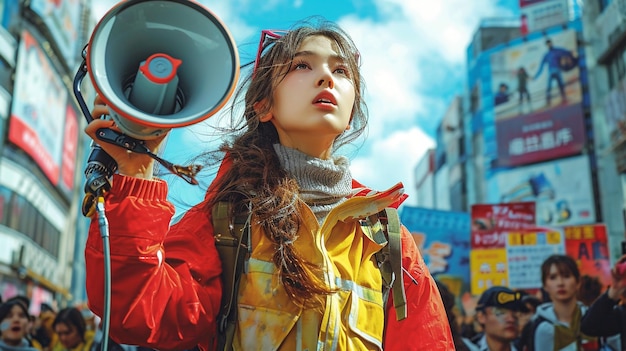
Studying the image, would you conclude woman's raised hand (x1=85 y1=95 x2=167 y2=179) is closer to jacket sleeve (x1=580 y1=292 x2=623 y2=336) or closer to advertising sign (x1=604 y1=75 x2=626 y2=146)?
jacket sleeve (x1=580 y1=292 x2=623 y2=336)

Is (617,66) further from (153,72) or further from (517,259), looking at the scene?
(153,72)

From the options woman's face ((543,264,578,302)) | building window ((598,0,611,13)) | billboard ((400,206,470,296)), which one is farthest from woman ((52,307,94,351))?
building window ((598,0,611,13))

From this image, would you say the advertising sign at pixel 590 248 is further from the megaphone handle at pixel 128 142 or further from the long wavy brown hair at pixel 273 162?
the megaphone handle at pixel 128 142

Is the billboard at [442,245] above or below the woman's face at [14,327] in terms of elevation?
above

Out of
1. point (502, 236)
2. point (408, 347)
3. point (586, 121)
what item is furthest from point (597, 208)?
point (408, 347)

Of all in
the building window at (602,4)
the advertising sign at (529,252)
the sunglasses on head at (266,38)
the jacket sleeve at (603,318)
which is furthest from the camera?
the building window at (602,4)

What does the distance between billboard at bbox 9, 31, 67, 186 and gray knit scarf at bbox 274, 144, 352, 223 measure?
25.8 meters

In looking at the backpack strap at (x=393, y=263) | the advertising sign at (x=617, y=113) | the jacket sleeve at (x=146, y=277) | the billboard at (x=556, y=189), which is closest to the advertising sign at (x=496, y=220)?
the backpack strap at (x=393, y=263)

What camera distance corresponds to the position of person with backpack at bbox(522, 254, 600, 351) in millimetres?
5836

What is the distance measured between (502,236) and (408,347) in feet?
27.9

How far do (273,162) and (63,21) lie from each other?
33613 millimetres

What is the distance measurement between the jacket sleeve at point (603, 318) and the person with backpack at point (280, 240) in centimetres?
270

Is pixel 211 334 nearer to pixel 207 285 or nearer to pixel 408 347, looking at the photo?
pixel 207 285

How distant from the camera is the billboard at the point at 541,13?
38844mm
